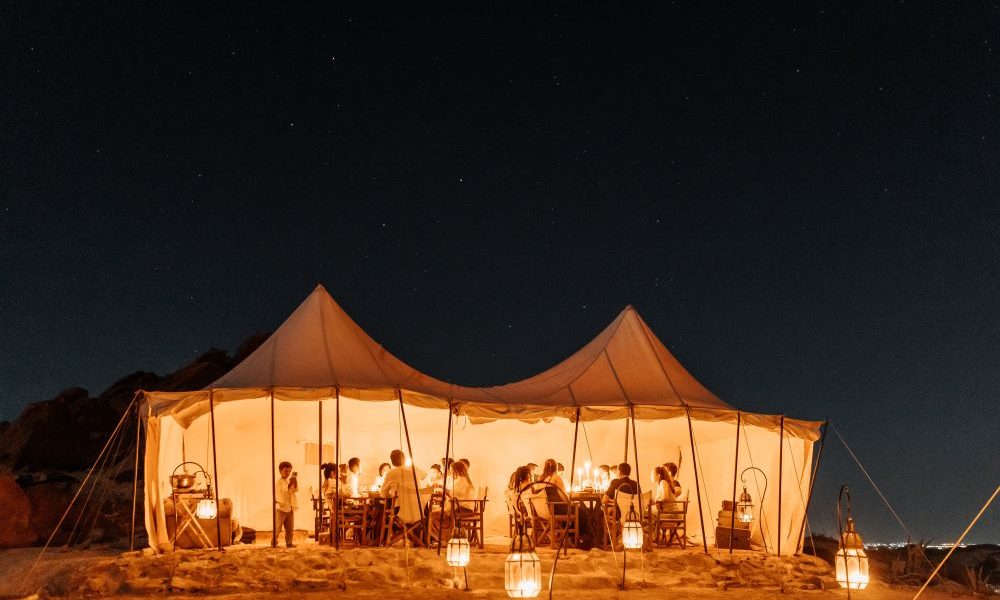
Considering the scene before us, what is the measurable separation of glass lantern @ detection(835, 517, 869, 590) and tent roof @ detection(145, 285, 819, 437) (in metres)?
3.78

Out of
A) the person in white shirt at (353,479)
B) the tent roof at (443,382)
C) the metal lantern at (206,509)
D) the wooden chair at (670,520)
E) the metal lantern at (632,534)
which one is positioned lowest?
the wooden chair at (670,520)

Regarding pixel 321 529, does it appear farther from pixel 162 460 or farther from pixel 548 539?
pixel 548 539

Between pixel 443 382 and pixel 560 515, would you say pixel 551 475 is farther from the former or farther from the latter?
pixel 443 382

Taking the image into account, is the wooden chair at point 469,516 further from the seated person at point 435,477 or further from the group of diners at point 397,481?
the seated person at point 435,477

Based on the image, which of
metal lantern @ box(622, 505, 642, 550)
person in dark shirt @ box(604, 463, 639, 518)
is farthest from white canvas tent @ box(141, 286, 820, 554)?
metal lantern @ box(622, 505, 642, 550)

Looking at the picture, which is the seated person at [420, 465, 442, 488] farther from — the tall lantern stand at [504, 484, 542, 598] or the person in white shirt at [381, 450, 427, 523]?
the tall lantern stand at [504, 484, 542, 598]

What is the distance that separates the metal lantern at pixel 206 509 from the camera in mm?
10148

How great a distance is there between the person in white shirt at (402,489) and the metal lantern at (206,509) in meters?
2.07

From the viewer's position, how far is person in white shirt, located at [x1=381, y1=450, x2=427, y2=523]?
34.2 ft

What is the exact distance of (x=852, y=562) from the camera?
7.56 metres

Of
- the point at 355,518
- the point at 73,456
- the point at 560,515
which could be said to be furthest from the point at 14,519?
the point at 560,515

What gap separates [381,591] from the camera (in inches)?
360

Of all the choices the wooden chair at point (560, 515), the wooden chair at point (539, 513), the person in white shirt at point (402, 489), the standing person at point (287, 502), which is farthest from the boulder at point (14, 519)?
the wooden chair at point (560, 515)

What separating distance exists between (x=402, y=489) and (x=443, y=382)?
3237 millimetres
